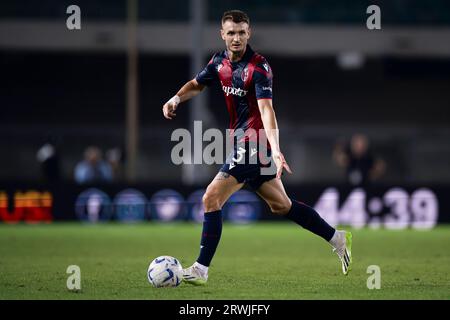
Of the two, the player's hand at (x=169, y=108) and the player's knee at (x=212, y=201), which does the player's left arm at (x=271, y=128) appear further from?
the player's hand at (x=169, y=108)

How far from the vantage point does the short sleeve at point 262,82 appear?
8688mm

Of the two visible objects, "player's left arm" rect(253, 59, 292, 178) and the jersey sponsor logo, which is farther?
the jersey sponsor logo

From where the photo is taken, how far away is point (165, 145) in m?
32.1

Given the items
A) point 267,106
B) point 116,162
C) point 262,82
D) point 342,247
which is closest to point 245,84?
point 262,82

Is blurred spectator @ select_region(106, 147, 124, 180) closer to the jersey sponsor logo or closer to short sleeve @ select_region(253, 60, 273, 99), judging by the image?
the jersey sponsor logo

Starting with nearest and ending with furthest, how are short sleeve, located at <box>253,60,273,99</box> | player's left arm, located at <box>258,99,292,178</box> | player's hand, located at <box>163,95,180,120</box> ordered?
player's left arm, located at <box>258,99,292,178</box> → short sleeve, located at <box>253,60,273,99</box> → player's hand, located at <box>163,95,180,120</box>

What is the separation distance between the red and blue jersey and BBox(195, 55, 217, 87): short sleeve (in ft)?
0.09

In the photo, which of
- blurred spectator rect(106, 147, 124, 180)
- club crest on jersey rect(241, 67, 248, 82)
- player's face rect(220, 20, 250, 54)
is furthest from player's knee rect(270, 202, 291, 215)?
blurred spectator rect(106, 147, 124, 180)

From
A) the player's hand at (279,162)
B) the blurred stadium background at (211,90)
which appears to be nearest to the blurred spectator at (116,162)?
the blurred stadium background at (211,90)

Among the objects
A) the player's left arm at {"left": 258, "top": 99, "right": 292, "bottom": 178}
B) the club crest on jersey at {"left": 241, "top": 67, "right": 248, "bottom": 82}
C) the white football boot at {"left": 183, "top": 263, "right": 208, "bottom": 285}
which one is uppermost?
the club crest on jersey at {"left": 241, "top": 67, "right": 248, "bottom": 82}

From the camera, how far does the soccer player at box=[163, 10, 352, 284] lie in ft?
28.8

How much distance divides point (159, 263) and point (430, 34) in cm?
2321
